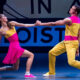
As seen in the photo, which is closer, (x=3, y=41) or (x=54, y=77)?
(x=54, y=77)

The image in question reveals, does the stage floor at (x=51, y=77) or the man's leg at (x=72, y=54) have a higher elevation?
the man's leg at (x=72, y=54)

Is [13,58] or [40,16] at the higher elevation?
[40,16]

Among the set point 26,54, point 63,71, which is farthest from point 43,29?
point 26,54

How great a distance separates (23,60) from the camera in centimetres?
1126

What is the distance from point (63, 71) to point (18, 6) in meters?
3.75

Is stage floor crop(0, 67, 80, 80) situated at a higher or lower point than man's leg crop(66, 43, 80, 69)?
lower

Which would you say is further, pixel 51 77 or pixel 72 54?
pixel 51 77

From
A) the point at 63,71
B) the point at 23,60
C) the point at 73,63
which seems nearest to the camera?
the point at 73,63

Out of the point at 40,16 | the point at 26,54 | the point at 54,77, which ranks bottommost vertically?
the point at 54,77

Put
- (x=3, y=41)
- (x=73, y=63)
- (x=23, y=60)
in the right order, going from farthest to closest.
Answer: (x=3, y=41) < (x=23, y=60) < (x=73, y=63)

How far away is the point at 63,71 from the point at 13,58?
5.27 feet

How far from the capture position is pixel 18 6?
11.7 m

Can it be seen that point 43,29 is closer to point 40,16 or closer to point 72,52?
point 40,16

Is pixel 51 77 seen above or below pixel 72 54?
below
